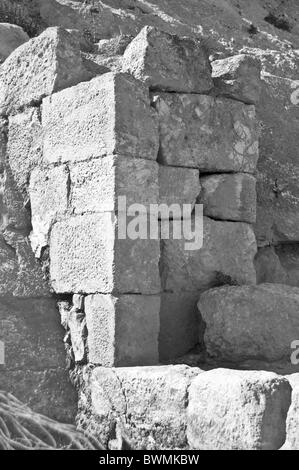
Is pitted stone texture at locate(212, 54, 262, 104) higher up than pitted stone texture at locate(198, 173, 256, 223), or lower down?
higher up

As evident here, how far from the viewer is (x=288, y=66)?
28.4ft

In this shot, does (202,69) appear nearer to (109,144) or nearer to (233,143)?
(233,143)

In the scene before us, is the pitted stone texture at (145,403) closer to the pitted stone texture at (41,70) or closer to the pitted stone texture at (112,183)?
the pitted stone texture at (112,183)

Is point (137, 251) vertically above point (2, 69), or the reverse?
point (2, 69)

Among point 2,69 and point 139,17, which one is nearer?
point 2,69

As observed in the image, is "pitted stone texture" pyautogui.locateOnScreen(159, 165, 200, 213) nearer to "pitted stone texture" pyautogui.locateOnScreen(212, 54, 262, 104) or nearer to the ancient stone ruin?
the ancient stone ruin

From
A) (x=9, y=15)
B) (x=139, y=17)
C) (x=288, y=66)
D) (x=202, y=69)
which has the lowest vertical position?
(x=139, y=17)

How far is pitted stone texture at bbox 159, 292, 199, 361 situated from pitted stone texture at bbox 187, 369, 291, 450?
47.5 inches

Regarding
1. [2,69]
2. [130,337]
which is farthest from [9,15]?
[130,337]

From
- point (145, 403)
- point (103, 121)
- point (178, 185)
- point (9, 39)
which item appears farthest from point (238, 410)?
point (9, 39)

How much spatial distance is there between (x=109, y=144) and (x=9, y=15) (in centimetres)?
894

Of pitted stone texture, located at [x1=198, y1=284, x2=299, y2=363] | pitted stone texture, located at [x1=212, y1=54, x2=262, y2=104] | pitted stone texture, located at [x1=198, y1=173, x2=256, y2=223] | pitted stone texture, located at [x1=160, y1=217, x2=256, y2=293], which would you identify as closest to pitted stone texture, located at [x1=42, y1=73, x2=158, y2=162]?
pitted stone texture, located at [x1=198, y1=173, x2=256, y2=223]

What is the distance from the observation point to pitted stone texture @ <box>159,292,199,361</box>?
5.77 m

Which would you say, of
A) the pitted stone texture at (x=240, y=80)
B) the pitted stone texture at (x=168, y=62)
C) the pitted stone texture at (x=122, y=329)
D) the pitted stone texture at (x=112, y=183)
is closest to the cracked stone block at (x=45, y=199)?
the pitted stone texture at (x=112, y=183)
